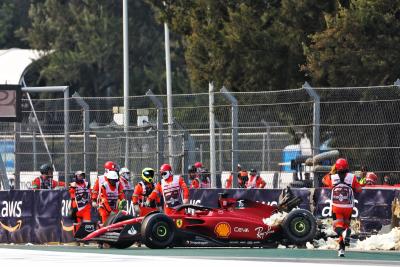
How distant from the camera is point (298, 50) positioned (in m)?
35.6

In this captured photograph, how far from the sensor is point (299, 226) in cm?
2428

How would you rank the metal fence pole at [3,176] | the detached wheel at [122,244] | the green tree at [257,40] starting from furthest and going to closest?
the green tree at [257,40] → the metal fence pole at [3,176] → the detached wheel at [122,244]

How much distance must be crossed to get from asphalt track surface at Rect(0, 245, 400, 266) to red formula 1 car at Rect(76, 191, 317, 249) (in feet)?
0.61

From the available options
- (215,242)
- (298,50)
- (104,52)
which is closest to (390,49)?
(298,50)

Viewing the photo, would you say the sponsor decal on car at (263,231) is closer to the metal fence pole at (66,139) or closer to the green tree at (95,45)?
the metal fence pole at (66,139)

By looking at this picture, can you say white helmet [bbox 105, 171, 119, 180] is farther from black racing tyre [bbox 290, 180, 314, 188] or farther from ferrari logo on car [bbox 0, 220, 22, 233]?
black racing tyre [bbox 290, 180, 314, 188]

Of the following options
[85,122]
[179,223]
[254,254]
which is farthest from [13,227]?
[254,254]

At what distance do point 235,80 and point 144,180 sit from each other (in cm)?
1065

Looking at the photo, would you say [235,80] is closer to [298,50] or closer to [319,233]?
[298,50]

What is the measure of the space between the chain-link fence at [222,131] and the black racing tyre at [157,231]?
3084 millimetres

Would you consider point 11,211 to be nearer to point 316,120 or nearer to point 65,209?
point 65,209

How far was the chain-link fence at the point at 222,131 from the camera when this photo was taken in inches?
993

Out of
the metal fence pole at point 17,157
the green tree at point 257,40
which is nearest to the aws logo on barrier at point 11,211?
the metal fence pole at point 17,157

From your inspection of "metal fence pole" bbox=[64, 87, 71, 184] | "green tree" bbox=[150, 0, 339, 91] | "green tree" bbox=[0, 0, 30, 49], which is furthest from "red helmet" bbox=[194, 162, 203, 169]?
"green tree" bbox=[0, 0, 30, 49]
